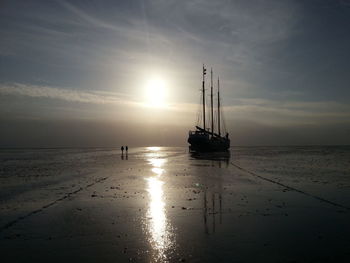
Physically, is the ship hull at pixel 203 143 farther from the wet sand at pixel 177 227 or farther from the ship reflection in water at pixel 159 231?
the ship reflection in water at pixel 159 231

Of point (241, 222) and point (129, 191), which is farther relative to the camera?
point (129, 191)

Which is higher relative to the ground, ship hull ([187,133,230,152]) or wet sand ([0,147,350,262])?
ship hull ([187,133,230,152])

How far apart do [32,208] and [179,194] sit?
25.4 feet

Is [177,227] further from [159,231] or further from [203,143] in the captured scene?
[203,143]

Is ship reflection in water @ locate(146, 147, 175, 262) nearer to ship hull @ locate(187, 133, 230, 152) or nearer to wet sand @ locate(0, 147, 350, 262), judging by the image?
wet sand @ locate(0, 147, 350, 262)

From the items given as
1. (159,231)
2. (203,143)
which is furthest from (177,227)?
(203,143)

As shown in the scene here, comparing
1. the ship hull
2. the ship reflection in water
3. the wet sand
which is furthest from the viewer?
the ship hull

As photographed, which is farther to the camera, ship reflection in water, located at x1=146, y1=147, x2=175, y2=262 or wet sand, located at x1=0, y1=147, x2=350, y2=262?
ship reflection in water, located at x1=146, y1=147, x2=175, y2=262

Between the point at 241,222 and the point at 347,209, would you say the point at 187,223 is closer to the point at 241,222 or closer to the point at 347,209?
the point at 241,222

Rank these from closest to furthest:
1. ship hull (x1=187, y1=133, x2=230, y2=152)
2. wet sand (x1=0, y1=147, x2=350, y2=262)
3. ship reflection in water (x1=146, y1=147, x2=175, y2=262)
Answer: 1. wet sand (x1=0, y1=147, x2=350, y2=262)
2. ship reflection in water (x1=146, y1=147, x2=175, y2=262)
3. ship hull (x1=187, y1=133, x2=230, y2=152)

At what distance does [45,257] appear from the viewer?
7.50 m

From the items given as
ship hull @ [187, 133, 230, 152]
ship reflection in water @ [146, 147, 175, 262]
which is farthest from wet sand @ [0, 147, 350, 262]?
ship hull @ [187, 133, 230, 152]

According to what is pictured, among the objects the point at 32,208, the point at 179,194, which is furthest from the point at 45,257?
the point at 179,194

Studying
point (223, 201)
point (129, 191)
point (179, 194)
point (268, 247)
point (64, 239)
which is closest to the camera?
point (268, 247)
